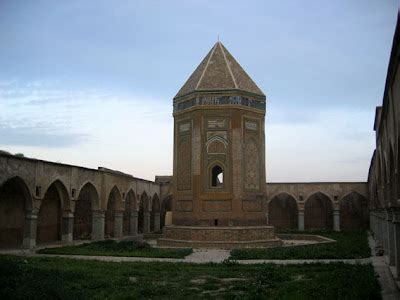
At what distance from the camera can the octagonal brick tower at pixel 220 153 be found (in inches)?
1021

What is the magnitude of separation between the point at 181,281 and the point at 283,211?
105 ft

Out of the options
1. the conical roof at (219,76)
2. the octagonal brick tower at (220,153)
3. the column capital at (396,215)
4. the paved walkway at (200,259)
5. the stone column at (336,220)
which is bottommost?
the paved walkway at (200,259)

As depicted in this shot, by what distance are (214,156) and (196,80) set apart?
5035mm

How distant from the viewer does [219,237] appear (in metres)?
24.8

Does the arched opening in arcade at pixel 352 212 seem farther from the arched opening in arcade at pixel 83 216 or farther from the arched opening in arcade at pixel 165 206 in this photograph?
the arched opening in arcade at pixel 83 216

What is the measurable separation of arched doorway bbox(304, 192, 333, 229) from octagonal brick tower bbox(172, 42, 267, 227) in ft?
57.4

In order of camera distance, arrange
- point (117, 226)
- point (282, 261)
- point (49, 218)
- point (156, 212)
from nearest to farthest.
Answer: point (282, 261) → point (49, 218) → point (117, 226) → point (156, 212)

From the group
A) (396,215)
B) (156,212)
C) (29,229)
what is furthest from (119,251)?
(156,212)

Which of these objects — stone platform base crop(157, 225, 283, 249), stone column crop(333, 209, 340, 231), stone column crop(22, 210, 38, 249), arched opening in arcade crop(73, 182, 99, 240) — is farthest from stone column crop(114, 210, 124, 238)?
stone column crop(333, 209, 340, 231)

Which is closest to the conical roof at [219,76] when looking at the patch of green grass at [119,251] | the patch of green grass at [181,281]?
the patch of green grass at [119,251]

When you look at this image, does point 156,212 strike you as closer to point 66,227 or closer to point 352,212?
point 66,227

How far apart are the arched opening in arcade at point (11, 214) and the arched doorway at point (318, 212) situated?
2708 centimetres

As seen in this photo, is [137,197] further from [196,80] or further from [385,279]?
[385,279]

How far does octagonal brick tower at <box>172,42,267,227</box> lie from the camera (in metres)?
25.9
